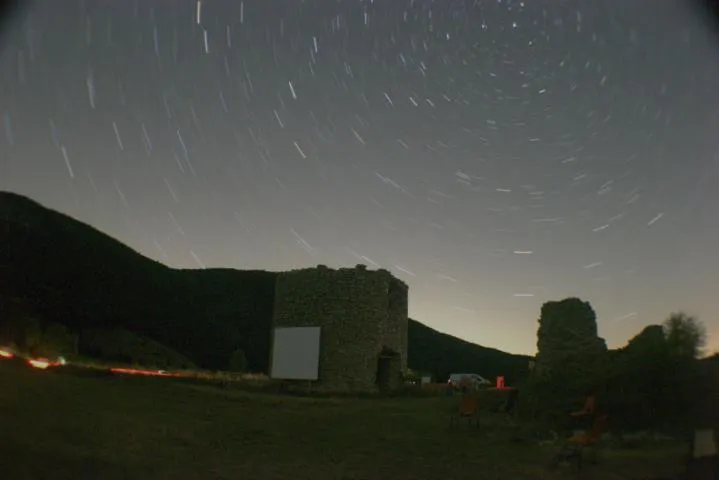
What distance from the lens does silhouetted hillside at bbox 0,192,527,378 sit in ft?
128

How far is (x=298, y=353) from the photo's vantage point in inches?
881

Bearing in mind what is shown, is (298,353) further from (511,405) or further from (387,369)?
(511,405)

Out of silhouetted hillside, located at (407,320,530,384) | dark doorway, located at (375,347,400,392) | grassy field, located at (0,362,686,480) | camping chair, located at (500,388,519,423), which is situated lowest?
grassy field, located at (0,362,686,480)

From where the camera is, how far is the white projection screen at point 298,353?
22.2m

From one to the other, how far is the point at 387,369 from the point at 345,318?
8.59 ft

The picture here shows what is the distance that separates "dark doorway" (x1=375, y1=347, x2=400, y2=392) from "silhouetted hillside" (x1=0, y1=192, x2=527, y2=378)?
51.2 ft

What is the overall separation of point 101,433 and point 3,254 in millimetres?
31950

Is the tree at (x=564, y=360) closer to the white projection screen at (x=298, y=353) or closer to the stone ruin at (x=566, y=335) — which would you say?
the stone ruin at (x=566, y=335)

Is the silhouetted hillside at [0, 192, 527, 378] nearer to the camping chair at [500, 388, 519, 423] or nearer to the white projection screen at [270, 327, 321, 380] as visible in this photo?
the white projection screen at [270, 327, 321, 380]

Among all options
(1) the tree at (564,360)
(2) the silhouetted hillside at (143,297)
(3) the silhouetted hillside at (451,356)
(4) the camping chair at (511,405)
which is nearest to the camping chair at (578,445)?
(1) the tree at (564,360)

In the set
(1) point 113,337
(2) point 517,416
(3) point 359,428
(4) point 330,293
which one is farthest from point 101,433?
(1) point 113,337

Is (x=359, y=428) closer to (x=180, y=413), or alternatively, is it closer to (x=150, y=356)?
(x=180, y=413)

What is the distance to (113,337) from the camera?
133 ft

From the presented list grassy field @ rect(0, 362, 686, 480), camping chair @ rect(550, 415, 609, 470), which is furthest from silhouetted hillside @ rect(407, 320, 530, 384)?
camping chair @ rect(550, 415, 609, 470)
